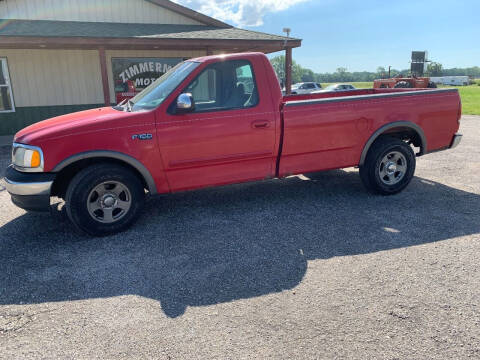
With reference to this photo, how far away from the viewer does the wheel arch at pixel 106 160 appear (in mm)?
4102

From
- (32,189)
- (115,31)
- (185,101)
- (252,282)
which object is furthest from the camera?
(115,31)

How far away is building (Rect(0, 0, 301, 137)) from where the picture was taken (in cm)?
1245

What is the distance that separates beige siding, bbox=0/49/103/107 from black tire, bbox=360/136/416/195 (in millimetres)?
12054

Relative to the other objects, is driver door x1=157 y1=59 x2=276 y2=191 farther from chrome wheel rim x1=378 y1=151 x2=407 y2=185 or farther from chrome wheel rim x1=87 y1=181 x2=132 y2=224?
chrome wheel rim x1=378 y1=151 x2=407 y2=185

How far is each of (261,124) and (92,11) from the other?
12.6m

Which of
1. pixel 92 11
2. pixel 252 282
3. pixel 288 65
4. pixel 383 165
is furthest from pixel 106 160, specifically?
pixel 92 11

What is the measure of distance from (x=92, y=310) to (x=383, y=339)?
222 centimetres

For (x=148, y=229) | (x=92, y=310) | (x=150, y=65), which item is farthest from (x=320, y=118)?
(x=150, y=65)

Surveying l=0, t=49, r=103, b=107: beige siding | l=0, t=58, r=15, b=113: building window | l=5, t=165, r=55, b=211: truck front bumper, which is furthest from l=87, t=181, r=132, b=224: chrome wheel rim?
l=0, t=58, r=15, b=113: building window

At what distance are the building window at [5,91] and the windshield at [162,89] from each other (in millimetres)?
10898

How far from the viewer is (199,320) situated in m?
2.86

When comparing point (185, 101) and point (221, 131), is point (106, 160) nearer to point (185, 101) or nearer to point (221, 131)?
point (185, 101)

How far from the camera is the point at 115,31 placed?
12.6 meters

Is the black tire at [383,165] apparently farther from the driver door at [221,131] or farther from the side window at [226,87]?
the side window at [226,87]
